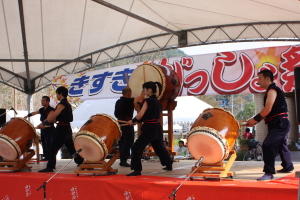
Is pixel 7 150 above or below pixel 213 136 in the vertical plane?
below

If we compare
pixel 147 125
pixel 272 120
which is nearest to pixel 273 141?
pixel 272 120

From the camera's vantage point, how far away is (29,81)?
1317 centimetres

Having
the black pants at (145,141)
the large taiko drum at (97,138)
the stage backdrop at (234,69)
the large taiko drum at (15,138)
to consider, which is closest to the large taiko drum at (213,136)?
the black pants at (145,141)

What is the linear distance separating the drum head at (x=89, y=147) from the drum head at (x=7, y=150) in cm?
136

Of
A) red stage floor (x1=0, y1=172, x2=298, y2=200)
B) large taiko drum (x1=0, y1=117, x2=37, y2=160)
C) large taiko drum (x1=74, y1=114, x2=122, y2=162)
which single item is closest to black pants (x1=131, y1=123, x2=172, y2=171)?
red stage floor (x1=0, y1=172, x2=298, y2=200)

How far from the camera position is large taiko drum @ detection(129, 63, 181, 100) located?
6199 millimetres

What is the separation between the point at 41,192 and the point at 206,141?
90.1 inches

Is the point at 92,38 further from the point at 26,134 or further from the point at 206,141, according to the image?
the point at 206,141

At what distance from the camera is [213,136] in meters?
4.10

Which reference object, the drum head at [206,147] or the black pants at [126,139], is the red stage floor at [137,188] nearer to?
the drum head at [206,147]

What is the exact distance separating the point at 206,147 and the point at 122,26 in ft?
22.7

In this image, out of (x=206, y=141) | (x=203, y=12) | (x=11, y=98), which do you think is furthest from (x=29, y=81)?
(x=11, y=98)

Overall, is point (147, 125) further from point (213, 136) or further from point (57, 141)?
point (57, 141)

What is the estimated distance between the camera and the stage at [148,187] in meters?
3.60
